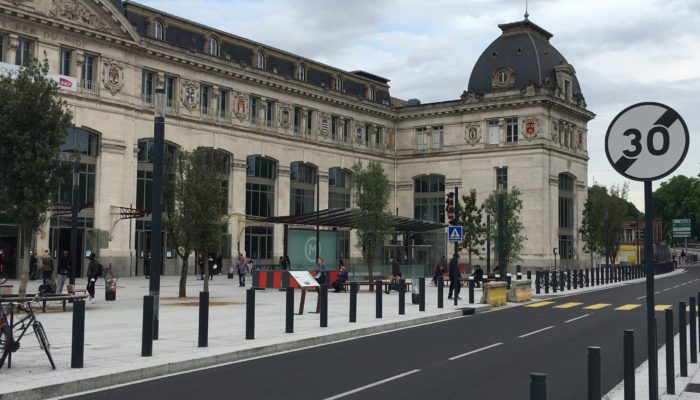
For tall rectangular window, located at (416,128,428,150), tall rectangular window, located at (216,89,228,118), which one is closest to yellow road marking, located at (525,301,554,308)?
tall rectangular window, located at (216,89,228,118)

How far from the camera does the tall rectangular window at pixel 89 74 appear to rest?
150 ft

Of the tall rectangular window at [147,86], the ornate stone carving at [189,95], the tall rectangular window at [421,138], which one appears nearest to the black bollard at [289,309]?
the tall rectangular window at [147,86]

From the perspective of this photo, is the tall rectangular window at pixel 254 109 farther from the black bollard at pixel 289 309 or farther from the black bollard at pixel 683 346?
the black bollard at pixel 683 346

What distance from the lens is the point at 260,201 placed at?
59344 millimetres

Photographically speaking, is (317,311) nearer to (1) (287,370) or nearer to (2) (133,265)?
(1) (287,370)

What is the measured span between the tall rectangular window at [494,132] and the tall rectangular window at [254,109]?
22929 millimetres

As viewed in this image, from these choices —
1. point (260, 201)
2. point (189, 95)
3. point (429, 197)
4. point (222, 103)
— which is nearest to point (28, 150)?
point (189, 95)

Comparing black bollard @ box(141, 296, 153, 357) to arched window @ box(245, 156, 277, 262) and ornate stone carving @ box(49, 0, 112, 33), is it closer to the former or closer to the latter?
ornate stone carving @ box(49, 0, 112, 33)

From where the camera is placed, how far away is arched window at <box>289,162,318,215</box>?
62.8 meters

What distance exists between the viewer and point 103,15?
46.4m

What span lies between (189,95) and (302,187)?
14.3 meters

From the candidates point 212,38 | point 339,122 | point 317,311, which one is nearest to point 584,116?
point 339,122

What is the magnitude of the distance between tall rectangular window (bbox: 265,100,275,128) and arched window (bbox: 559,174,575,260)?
28382 mm

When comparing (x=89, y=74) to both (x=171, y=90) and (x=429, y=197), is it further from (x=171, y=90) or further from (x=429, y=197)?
(x=429, y=197)
